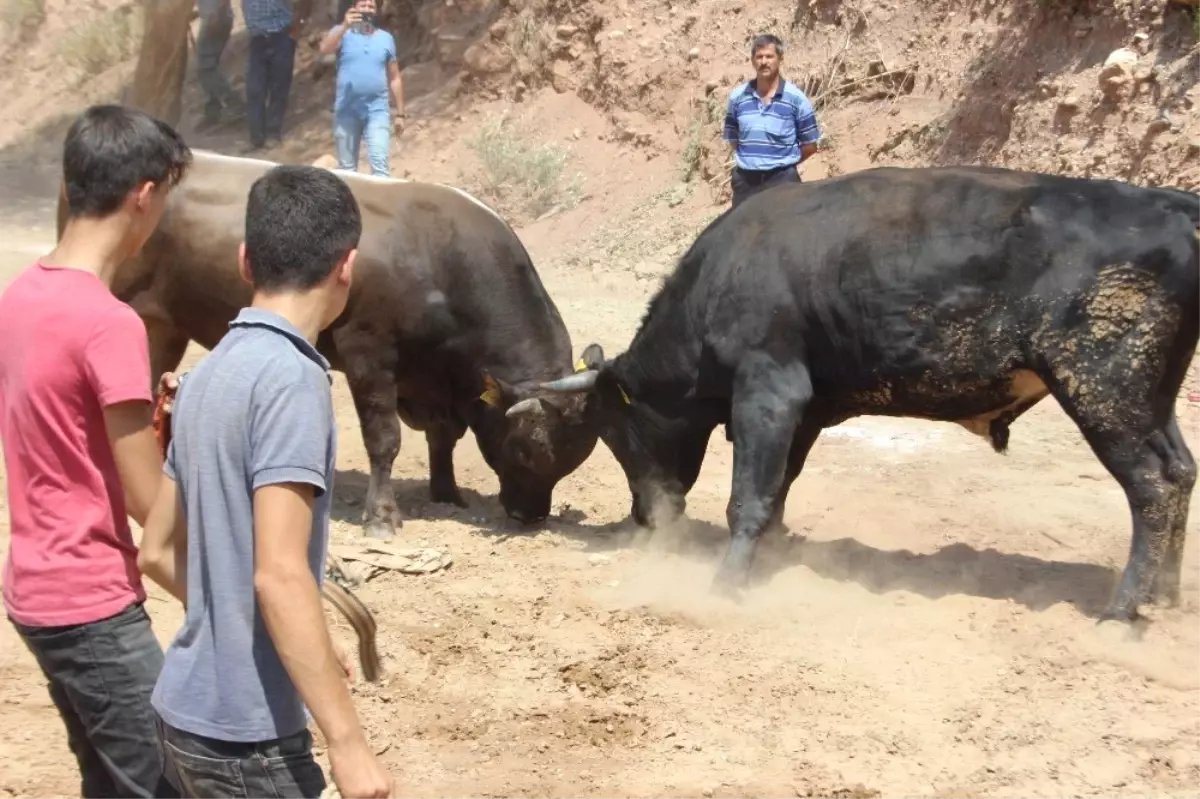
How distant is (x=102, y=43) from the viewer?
834 inches

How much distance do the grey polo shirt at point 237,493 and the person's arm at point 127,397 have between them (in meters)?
0.33

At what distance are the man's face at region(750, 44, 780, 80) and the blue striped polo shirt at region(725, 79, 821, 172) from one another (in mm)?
139

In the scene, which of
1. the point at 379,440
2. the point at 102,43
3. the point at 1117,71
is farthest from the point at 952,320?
the point at 102,43

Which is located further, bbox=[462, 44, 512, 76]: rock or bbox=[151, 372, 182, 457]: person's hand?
bbox=[462, 44, 512, 76]: rock

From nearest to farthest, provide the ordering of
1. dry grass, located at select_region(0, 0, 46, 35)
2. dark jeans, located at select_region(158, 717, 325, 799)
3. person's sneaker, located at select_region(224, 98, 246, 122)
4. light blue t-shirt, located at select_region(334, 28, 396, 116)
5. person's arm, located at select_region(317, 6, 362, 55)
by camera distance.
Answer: dark jeans, located at select_region(158, 717, 325, 799) < light blue t-shirt, located at select_region(334, 28, 396, 116) < person's arm, located at select_region(317, 6, 362, 55) < person's sneaker, located at select_region(224, 98, 246, 122) < dry grass, located at select_region(0, 0, 46, 35)

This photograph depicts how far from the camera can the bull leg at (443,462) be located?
813 centimetres

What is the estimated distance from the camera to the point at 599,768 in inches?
194

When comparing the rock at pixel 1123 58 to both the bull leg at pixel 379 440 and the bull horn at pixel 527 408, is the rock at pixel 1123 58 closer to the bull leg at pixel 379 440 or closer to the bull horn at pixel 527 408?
the bull horn at pixel 527 408

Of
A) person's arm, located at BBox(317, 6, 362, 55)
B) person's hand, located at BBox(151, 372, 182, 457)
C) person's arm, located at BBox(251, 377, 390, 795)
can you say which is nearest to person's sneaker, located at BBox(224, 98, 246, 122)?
person's arm, located at BBox(317, 6, 362, 55)

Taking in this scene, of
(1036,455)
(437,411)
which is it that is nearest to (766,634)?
(437,411)

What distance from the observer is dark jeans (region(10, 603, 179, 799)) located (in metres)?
3.15

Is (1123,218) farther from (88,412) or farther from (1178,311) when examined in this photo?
(88,412)

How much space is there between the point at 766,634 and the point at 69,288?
12.3ft

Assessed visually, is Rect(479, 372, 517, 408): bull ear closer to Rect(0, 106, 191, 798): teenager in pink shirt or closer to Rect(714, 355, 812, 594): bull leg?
Rect(714, 355, 812, 594): bull leg
